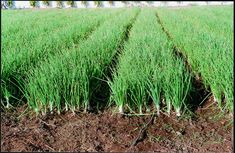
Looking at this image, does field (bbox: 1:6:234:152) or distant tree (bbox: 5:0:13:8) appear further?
distant tree (bbox: 5:0:13:8)

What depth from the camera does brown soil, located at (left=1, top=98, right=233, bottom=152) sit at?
9.29 feet

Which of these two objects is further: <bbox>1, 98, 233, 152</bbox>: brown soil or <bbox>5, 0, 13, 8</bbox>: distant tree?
<bbox>5, 0, 13, 8</bbox>: distant tree

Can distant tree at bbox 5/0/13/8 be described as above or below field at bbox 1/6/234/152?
below

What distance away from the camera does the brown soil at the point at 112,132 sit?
111 inches

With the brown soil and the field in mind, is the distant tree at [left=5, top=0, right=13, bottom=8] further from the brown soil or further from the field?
the brown soil

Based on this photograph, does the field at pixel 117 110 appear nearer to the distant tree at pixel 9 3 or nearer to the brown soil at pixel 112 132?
the brown soil at pixel 112 132

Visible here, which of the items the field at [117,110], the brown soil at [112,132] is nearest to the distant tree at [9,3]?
the field at [117,110]

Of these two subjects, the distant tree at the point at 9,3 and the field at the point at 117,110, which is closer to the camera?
the field at the point at 117,110

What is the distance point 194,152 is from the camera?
2.78 metres

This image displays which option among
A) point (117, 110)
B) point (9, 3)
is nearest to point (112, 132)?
point (117, 110)

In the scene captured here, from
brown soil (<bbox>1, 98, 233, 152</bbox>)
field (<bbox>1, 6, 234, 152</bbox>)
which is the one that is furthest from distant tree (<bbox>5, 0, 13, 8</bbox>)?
brown soil (<bbox>1, 98, 233, 152</bbox>)

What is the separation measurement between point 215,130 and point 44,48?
3175mm

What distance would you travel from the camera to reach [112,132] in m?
3.06

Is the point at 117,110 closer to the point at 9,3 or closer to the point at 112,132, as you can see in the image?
the point at 112,132
